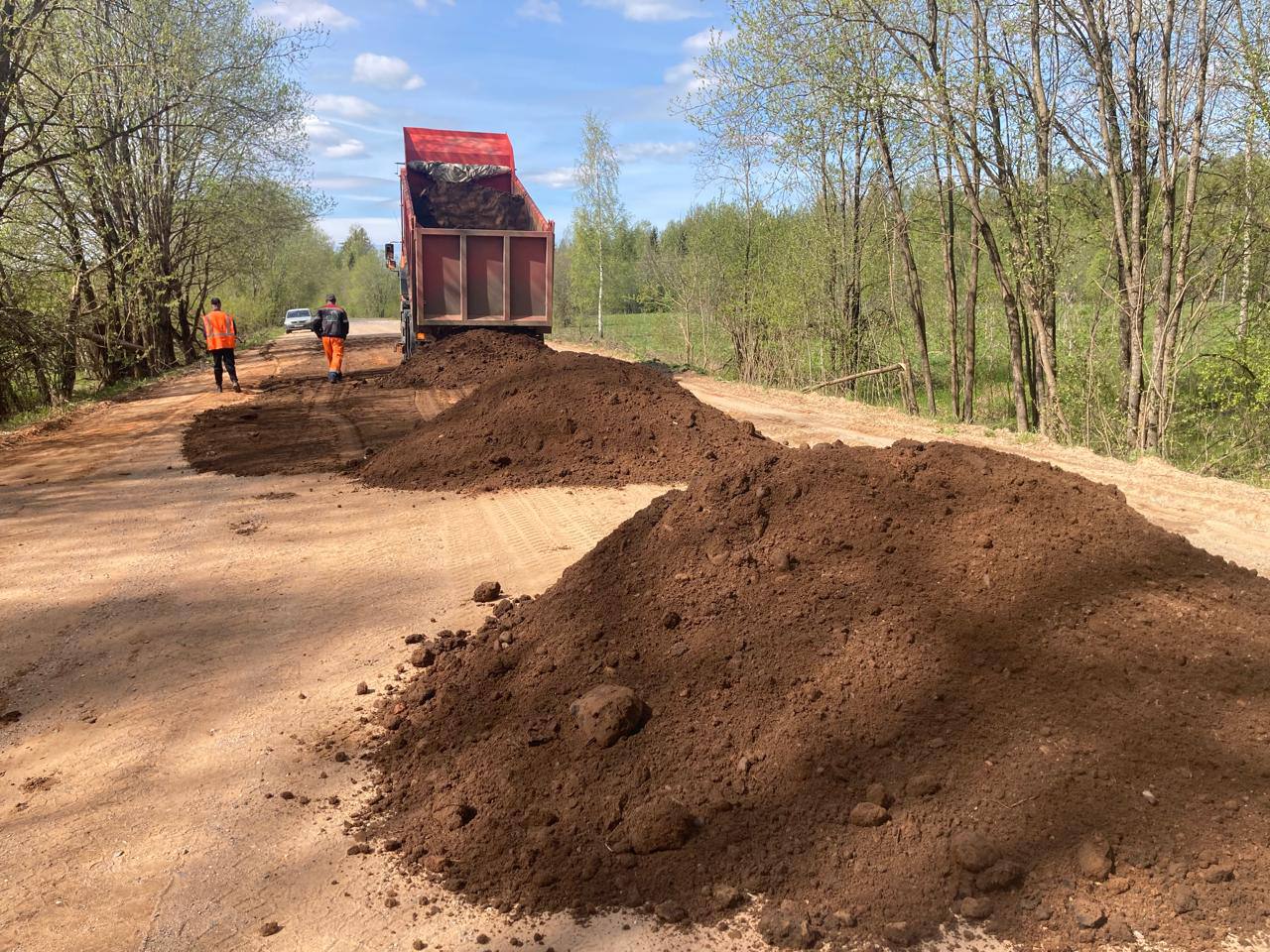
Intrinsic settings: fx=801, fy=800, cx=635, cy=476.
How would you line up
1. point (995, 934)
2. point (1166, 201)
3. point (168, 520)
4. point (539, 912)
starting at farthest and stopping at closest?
point (1166, 201)
point (168, 520)
point (539, 912)
point (995, 934)

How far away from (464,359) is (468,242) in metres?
2.13

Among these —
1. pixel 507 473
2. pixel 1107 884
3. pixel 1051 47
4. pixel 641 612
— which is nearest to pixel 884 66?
pixel 1051 47

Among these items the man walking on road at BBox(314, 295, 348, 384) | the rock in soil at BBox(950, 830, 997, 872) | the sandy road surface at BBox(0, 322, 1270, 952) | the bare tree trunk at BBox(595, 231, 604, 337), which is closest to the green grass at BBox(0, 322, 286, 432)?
the sandy road surface at BBox(0, 322, 1270, 952)

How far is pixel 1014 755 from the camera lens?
2957 millimetres

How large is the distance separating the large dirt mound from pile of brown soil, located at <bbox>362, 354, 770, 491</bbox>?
4018mm

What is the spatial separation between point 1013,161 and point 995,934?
11.8 metres

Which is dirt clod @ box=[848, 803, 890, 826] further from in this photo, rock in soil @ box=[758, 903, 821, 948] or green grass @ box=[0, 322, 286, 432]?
green grass @ box=[0, 322, 286, 432]

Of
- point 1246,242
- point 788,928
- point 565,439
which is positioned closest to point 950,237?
point 1246,242

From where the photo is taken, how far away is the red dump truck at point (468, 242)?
1473 cm

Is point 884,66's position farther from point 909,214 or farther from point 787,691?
point 787,691

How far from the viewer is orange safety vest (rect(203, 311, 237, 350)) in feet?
48.2

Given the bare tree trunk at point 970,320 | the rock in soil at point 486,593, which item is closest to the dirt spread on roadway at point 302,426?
the rock in soil at point 486,593

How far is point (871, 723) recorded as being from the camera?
3178mm

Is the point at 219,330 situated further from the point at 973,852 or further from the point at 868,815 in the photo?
the point at 973,852
